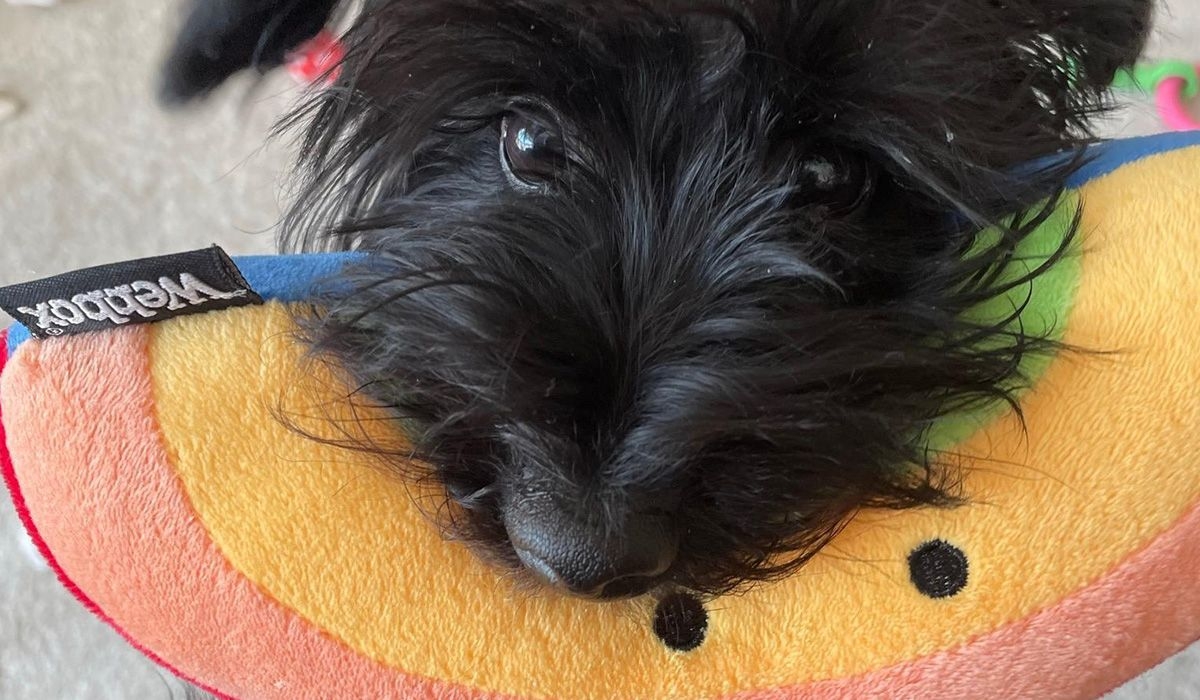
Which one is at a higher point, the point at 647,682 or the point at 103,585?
the point at 103,585

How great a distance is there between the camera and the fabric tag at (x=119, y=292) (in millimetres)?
813

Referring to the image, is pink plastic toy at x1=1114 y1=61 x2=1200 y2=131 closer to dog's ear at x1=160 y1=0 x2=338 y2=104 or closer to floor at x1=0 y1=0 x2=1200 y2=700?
floor at x1=0 y1=0 x2=1200 y2=700

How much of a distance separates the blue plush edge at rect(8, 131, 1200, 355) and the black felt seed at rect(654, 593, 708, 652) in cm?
38

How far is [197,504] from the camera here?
824 mm

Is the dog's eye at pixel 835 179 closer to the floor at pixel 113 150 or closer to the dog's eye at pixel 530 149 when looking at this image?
the dog's eye at pixel 530 149

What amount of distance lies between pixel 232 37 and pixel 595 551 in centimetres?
66

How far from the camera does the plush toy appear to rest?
81cm

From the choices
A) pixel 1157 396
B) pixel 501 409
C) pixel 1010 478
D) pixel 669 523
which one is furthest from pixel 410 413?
pixel 1157 396

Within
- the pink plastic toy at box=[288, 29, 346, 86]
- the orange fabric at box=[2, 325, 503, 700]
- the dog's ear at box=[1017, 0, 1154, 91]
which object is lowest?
the dog's ear at box=[1017, 0, 1154, 91]

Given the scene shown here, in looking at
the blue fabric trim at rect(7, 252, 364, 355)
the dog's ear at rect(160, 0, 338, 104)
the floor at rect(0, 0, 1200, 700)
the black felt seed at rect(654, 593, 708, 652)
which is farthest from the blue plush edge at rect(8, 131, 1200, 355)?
the floor at rect(0, 0, 1200, 700)

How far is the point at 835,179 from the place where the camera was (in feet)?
3.02

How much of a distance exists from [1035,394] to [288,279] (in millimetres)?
594

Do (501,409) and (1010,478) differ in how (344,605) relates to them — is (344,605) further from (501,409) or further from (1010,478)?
(1010,478)

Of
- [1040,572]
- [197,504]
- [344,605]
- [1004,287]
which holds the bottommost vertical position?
[1040,572]
